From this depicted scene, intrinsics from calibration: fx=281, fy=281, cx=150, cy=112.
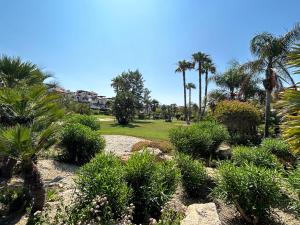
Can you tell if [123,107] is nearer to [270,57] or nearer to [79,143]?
[270,57]

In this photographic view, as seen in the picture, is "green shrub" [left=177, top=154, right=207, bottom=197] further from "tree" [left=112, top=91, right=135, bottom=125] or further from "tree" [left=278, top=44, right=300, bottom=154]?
"tree" [left=112, top=91, right=135, bottom=125]

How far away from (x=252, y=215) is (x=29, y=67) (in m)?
8.31

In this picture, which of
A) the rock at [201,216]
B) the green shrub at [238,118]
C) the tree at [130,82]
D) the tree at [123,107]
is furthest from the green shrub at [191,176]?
the tree at [130,82]

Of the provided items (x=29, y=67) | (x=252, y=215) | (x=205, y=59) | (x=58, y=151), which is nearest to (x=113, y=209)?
(x=252, y=215)

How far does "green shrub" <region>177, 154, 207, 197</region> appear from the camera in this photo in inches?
324

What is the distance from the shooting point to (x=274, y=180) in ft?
20.5

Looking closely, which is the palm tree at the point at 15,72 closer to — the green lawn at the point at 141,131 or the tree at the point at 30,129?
the tree at the point at 30,129

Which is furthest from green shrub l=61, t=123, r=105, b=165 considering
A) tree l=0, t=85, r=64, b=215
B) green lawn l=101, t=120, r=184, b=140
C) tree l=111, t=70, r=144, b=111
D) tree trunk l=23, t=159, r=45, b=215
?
tree l=111, t=70, r=144, b=111

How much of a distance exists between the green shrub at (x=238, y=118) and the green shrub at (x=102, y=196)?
15.0 meters

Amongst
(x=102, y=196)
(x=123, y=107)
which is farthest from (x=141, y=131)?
(x=102, y=196)

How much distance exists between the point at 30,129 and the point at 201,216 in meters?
3.94

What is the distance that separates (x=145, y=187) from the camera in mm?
6141

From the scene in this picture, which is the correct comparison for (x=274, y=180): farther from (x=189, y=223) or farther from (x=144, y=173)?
(x=144, y=173)

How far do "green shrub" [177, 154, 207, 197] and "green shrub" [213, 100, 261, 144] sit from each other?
38.5 feet
